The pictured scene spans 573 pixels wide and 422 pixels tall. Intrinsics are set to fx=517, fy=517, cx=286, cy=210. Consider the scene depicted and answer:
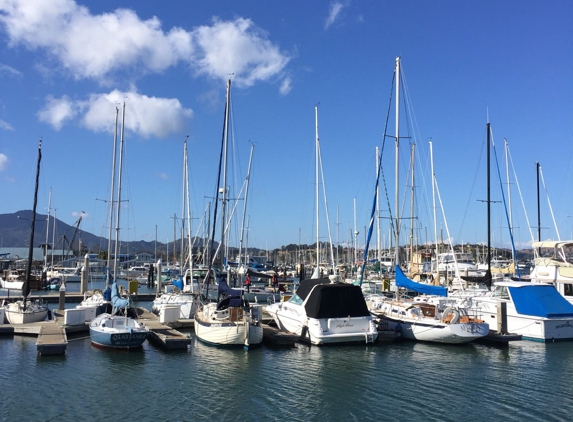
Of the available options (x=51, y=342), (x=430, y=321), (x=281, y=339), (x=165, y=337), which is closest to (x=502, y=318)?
(x=430, y=321)

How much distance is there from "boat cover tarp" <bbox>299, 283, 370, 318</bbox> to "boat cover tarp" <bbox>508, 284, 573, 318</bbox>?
28.0 feet

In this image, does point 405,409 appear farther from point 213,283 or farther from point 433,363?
point 213,283

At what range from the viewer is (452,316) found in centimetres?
2467

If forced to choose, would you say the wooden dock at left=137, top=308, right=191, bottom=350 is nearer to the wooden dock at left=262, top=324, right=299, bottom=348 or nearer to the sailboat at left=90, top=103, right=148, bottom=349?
the sailboat at left=90, top=103, right=148, bottom=349

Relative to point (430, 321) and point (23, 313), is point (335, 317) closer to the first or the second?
point (430, 321)

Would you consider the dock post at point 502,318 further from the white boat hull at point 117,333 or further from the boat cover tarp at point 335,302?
the white boat hull at point 117,333

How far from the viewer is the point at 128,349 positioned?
2192cm

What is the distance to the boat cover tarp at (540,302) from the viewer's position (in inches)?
1011

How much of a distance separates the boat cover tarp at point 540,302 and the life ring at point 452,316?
405 cm

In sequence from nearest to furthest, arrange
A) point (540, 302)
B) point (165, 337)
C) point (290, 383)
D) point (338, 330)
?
point (290, 383) → point (165, 337) → point (338, 330) → point (540, 302)

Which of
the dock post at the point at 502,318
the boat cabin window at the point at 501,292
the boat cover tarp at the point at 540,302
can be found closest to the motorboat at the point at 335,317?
the dock post at the point at 502,318

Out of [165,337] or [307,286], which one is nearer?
[165,337]

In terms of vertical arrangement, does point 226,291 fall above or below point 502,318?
above

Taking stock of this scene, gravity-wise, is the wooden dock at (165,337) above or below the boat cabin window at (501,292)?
below
